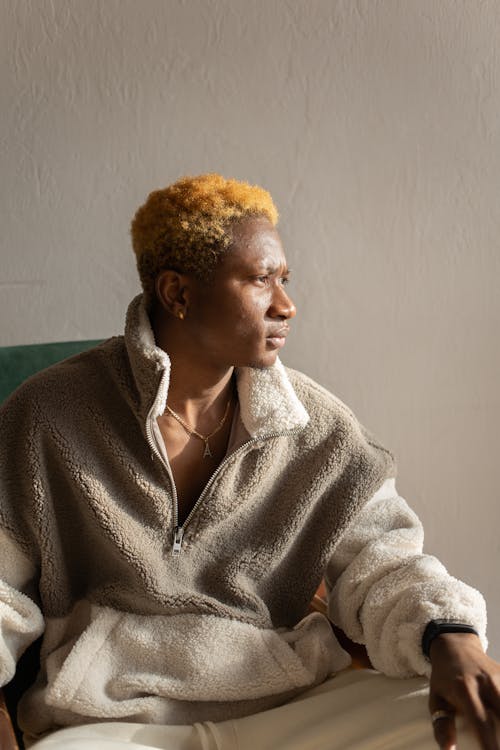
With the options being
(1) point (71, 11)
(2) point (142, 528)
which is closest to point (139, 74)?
(1) point (71, 11)

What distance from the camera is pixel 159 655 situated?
1373mm

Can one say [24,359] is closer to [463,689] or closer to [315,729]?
[315,729]

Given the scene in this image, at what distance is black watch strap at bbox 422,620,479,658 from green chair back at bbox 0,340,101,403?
0.75 m

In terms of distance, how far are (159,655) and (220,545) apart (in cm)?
18

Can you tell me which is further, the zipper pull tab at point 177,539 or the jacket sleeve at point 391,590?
the zipper pull tab at point 177,539

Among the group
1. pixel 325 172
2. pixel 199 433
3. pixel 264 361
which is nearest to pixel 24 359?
pixel 199 433

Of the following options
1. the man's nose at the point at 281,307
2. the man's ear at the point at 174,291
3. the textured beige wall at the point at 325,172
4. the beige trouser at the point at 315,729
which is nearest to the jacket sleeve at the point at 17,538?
the beige trouser at the point at 315,729

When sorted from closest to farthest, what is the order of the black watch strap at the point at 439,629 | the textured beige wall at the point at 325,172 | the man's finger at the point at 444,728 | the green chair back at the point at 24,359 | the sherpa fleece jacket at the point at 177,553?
the man's finger at the point at 444,728, the black watch strap at the point at 439,629, the sherpa fleece jacket at the point at 177,553, the green chair back at the point at 24,359, the textured beige wall at the point at 325,172

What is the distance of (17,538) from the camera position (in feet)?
4.50

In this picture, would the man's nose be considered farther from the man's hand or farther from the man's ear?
the man's hand

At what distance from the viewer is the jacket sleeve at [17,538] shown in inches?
52.9

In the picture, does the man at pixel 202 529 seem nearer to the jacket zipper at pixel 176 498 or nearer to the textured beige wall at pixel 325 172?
the jacket zipper at pixel 176 498

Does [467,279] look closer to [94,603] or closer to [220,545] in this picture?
[220,545]

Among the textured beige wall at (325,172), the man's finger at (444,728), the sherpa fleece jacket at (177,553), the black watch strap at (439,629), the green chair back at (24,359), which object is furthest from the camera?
the textured beige wall at (325,172)
